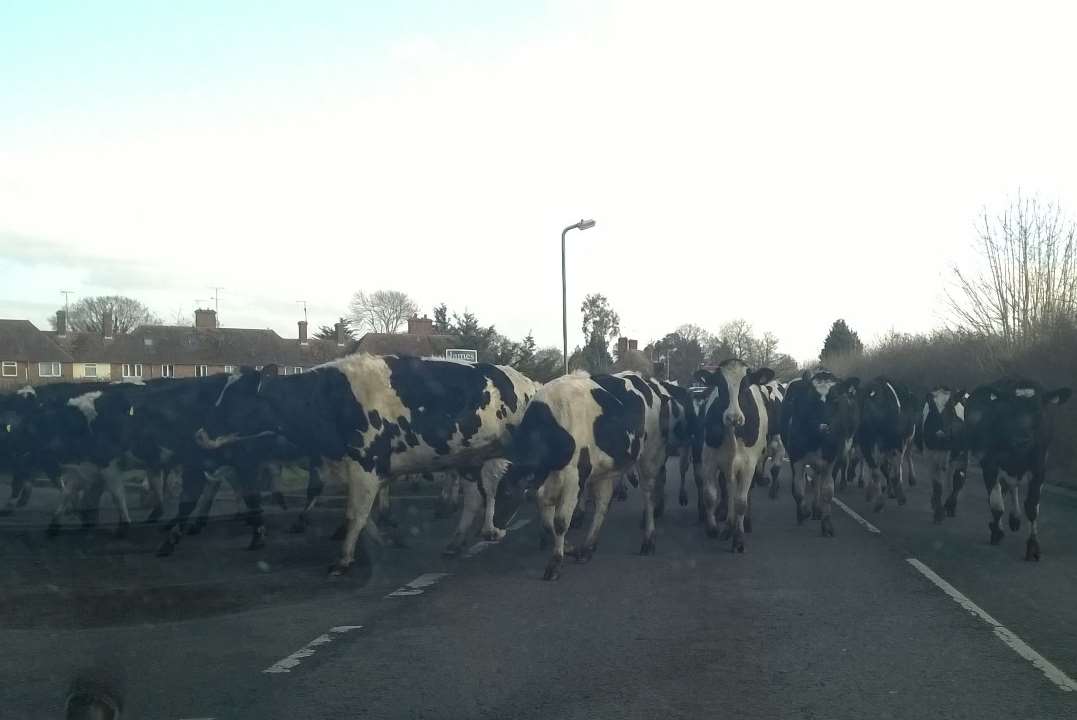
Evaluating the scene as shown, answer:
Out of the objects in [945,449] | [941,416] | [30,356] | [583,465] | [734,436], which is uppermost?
[30,356]

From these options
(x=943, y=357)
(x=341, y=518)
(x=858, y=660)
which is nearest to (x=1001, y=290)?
(x=943, y=357)

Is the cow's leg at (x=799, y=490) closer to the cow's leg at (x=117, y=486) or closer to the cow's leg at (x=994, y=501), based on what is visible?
the cow's leg at (x=994, y=501)

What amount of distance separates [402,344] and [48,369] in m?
25.1

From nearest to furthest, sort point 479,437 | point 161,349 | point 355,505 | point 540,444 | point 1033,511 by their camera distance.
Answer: point 540,444, point 355,505, point 1033,511, point 479,437, point 161,349

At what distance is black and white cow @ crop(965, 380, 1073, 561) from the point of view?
39.1 feet

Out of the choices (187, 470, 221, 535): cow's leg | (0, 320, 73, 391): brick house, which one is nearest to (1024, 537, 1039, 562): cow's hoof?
(187, 470, 221, 535): cow's leg

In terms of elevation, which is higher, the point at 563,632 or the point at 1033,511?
the point at 1033,511

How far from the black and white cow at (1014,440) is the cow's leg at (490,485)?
6.36m

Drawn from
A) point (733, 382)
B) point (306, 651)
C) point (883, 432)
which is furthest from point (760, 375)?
point (306, 651)

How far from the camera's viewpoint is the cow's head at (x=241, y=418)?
42.0 feet

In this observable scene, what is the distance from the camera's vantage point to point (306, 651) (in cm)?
725

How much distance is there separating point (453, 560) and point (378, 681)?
5163 mm

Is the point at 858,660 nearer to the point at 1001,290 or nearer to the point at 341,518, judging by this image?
the point at 341,518

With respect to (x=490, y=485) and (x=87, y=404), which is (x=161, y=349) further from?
(x=490, y=485)
